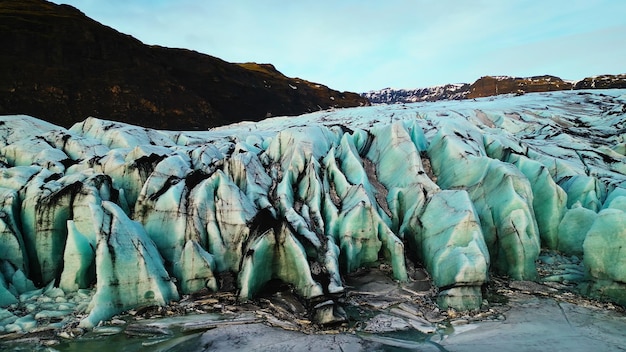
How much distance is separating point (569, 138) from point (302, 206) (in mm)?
10599

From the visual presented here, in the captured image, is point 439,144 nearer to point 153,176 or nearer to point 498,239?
point 498,239

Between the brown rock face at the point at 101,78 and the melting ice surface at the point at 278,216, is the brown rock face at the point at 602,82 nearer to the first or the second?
the brown rock face at the point at 101,78

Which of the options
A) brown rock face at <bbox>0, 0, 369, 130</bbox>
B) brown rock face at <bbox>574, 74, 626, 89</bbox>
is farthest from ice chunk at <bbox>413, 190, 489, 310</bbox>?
brown rock face at <bbox>574, 74, 626, 89</bbox>

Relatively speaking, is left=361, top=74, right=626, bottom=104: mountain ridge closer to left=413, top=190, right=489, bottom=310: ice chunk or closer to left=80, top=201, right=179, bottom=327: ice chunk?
left=413, top=190, right=489, bottom=310: ice chunk

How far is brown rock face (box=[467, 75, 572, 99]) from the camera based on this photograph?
70.9 m

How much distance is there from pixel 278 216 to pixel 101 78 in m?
35.7

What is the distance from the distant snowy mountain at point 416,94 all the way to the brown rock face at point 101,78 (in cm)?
6932

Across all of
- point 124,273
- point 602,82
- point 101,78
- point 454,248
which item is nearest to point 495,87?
point 602,82

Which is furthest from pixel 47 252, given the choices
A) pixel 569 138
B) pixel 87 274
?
pixel 569 138

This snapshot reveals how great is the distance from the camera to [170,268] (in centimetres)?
754

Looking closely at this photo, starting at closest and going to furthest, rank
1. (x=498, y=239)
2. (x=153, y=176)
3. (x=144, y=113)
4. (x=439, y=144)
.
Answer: (x=498, y=239) < (x=153, y=176) < (x=439, y=144) < (x=144, y=113)

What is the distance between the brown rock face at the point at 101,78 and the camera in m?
32.6

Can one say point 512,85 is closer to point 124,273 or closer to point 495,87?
point 495,87

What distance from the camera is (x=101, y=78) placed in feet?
121
